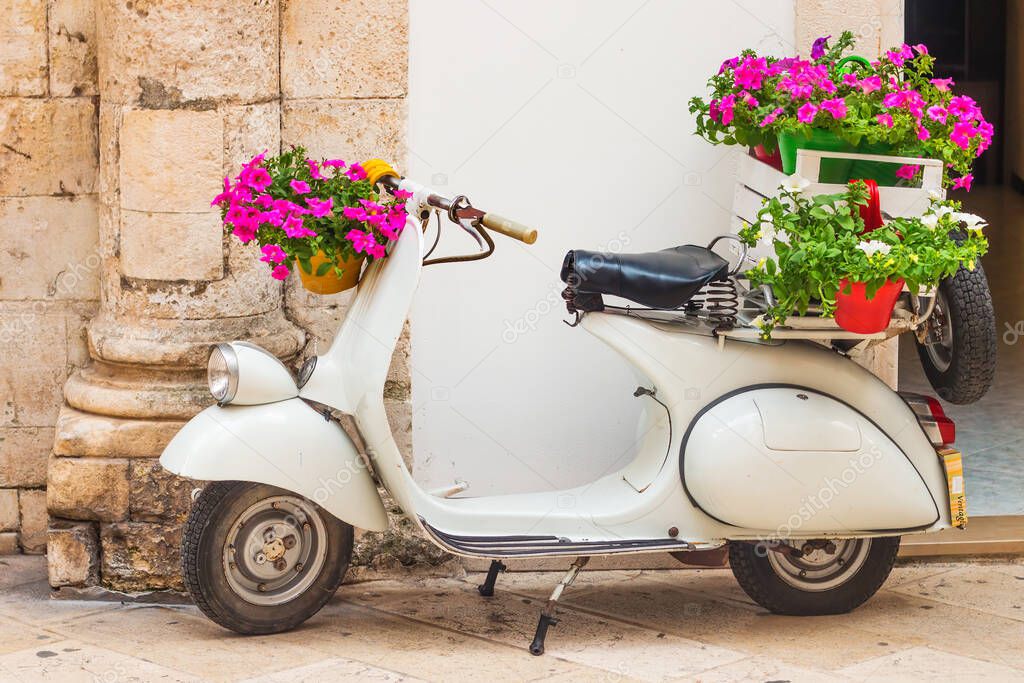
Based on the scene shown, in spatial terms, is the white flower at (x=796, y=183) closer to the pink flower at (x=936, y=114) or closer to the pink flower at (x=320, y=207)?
the pink flower at (x=936, y=114)

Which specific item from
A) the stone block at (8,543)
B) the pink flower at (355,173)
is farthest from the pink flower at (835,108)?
the stone block at (8,543)

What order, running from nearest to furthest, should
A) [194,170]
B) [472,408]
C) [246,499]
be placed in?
[246,499] → [194,170] → [472,408]

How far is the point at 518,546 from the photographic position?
4215 mm

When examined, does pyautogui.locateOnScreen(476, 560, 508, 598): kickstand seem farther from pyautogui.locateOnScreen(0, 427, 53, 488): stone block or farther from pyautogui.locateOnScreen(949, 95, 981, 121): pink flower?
pyautogui.locateOnScreen(949, 95, 981, 121): pink flower

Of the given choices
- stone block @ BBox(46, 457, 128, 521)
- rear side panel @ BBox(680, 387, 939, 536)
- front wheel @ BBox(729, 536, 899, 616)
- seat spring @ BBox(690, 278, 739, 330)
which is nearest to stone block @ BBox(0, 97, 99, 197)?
stone block @ BBox(46, 457, 128, 521)

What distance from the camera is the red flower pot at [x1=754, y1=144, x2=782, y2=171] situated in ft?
14.4

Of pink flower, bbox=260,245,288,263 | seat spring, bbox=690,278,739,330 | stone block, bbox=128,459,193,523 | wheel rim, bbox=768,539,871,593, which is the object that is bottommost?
wheel rim, bbox=768,539,871,593

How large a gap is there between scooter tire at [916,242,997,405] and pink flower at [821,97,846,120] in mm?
608

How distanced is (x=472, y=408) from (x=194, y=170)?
1.20 metres

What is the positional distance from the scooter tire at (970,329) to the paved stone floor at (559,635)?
76cm

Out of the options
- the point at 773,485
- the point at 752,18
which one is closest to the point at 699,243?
the point at 752,18

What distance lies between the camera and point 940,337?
14.5 ft

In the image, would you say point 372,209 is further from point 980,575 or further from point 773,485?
point 980,575

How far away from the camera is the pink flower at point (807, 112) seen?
402cm
